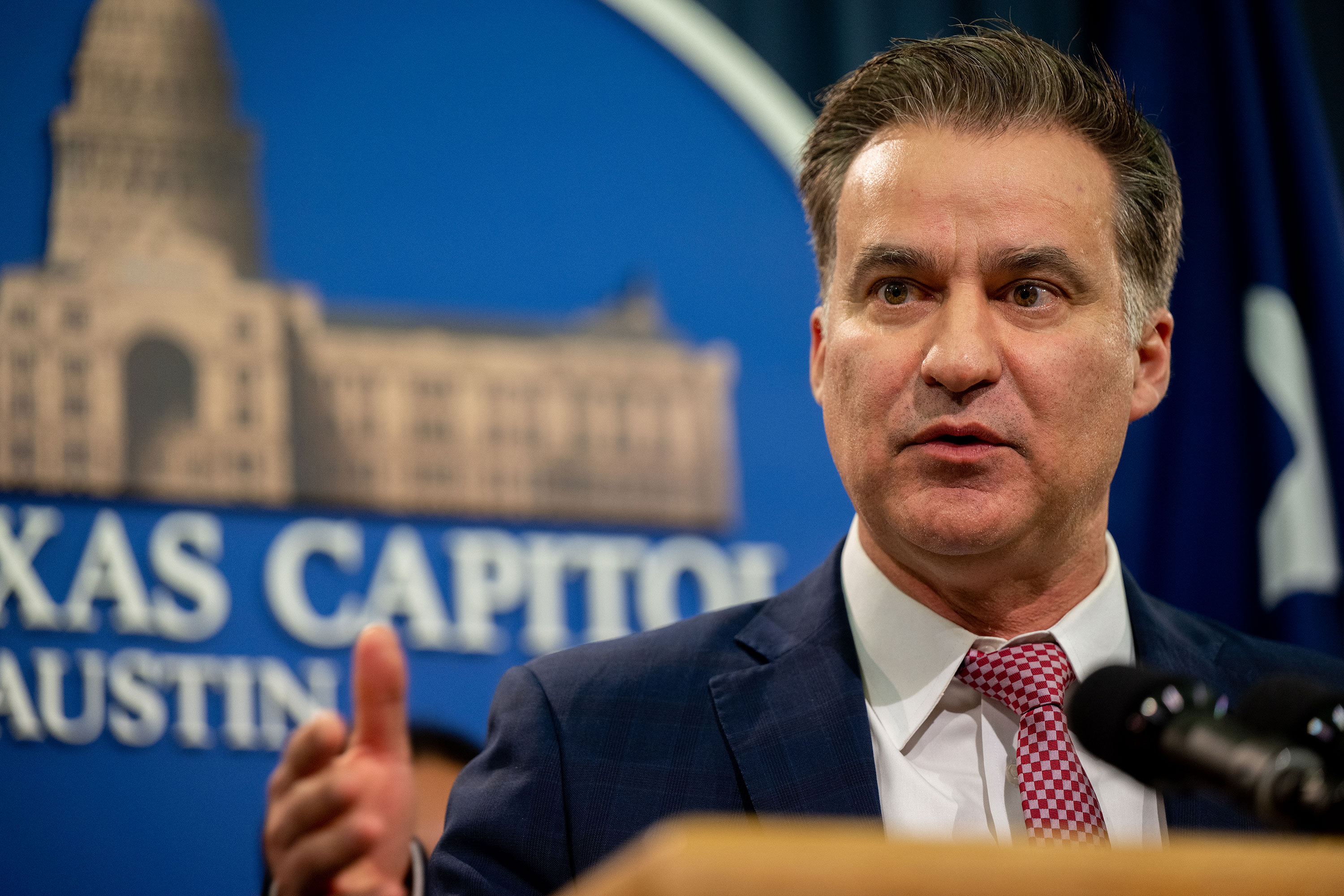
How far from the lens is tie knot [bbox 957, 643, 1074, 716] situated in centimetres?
159

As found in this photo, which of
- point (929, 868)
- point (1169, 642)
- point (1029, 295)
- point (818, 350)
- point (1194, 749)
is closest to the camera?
point (929, 868)

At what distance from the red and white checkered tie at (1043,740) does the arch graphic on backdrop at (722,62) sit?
82.4 inches

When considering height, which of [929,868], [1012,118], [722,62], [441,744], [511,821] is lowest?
[441,744]

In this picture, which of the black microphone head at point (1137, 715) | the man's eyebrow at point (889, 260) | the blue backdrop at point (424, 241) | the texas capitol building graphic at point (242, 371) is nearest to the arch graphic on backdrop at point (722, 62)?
the blue backdrop at point (424, 241)

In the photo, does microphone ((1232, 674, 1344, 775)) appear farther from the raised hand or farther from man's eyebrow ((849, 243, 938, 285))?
the raised hand

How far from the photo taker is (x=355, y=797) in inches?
60.8

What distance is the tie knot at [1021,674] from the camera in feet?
5.21

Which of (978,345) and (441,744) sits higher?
(978,345)

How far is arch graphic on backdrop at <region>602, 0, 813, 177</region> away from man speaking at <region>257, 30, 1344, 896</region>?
1.76 m

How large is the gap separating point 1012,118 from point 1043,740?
0.70 metres

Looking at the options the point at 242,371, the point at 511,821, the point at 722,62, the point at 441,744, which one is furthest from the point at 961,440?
the point at 722,62

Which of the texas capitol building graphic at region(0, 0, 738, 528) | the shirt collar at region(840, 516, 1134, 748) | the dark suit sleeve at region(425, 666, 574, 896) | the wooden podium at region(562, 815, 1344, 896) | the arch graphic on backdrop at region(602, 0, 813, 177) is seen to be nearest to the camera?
the wooden podium at region(562, 815, 1344, 896)

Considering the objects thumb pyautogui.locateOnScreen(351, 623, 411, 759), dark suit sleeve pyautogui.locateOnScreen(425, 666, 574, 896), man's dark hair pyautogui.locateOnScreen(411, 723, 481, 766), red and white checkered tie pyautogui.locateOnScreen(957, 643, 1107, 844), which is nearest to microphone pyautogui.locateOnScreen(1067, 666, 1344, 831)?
red and white checkered tie pyautogui.locateOnScreen(957, 643, 1107, 844)

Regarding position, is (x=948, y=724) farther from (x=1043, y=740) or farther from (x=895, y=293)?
(x=895, y=293)
